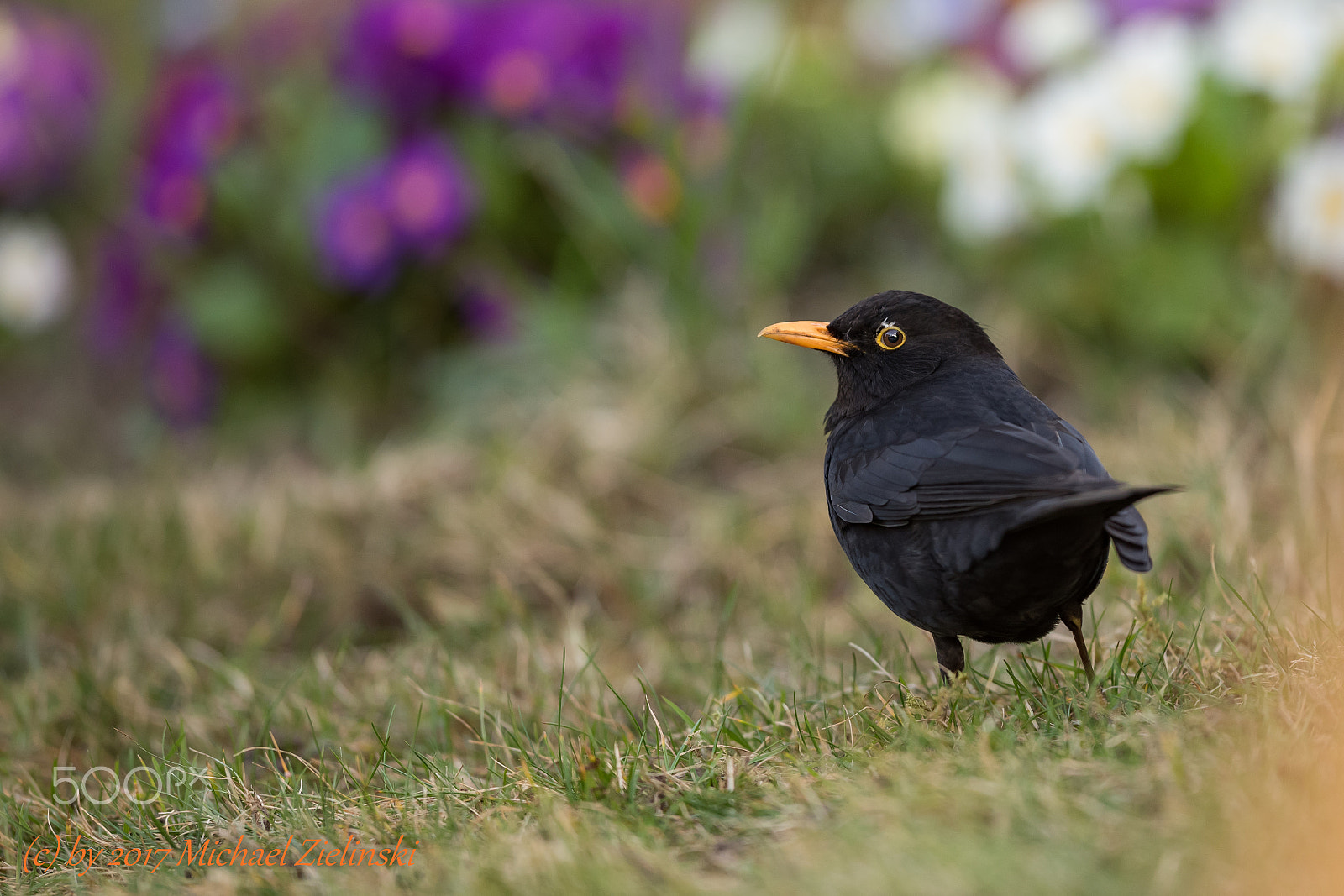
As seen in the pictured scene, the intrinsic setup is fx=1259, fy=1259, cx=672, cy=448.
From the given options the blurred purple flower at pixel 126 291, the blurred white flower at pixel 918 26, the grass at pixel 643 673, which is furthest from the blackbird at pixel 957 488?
the blurred purple flower at pixel 126 291

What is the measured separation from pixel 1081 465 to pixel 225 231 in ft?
13.9

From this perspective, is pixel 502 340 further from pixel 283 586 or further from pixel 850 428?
pixel 850 428

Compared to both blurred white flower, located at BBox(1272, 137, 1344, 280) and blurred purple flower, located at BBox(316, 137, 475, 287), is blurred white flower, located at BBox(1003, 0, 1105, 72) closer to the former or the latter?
blurred white flower, located at BBox(1272, 137, 1344, 280)

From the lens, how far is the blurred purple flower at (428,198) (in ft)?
16.8

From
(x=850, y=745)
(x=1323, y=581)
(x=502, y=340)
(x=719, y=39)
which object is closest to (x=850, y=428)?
(x=850, y=745)

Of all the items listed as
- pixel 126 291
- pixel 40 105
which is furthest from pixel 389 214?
pixel 40 105

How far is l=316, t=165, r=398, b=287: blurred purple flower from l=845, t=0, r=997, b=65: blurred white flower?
9.10 feet

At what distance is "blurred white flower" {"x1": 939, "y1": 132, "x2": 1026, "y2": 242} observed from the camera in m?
4.86

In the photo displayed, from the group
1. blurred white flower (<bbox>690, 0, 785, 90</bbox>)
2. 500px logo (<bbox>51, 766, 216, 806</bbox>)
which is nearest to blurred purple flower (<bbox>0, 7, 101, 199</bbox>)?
blurred white flower (<bbox>690, 0, 785, 90</bbox>)

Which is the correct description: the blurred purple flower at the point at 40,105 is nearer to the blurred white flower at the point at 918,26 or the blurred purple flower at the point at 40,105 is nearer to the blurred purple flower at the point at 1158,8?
the blurred white flower at the point at 918,26

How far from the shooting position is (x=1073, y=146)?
184 inches

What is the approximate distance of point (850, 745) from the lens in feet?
7.63

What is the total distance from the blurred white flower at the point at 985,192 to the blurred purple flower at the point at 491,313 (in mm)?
1850

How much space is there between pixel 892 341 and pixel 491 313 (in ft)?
9.14
